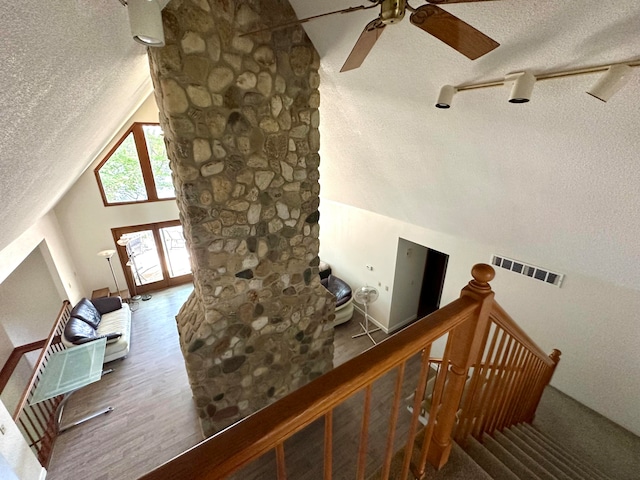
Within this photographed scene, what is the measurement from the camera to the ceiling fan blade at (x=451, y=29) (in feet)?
3.77

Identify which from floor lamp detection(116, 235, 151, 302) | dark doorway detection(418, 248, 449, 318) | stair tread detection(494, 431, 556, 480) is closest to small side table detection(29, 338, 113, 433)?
floor lamp detection(116, 235, 151, 302)

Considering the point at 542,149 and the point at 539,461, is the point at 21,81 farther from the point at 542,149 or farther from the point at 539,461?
the point at 539,461

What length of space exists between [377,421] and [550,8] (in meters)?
4.58

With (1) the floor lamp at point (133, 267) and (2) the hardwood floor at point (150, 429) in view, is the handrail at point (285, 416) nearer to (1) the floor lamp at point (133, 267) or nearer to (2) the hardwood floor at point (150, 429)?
(2) the hardwood floor at point (150, 429)

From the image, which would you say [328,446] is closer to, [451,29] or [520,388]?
[451,29]

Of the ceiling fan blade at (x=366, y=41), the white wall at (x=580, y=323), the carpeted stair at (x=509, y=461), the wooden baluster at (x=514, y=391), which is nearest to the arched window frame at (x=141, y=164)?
the white wall at (x=580, y=323)

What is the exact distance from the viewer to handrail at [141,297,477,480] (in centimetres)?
65

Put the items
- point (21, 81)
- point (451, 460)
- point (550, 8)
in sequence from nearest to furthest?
1. point (21, 81)
2. point (550, 8)
3. point (451, 460)

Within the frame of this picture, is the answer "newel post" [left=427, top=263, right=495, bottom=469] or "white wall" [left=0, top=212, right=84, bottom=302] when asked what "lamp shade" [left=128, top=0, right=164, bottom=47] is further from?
"white wall" [left=0, top=212, right=84, bottom=302]

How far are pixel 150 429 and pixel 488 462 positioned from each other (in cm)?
424

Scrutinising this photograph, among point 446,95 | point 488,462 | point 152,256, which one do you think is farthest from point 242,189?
point 152,256

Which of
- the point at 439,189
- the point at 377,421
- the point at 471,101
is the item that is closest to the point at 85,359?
the point at 377,421

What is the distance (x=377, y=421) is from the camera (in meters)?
3.99

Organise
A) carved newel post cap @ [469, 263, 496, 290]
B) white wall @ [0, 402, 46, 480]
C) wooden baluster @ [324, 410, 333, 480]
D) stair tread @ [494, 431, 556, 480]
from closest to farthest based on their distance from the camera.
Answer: wooden baluster @ [324, 410, 333, 480]
carved newel post cap @ [469, 263, 496, 290]
stair tread @ [494, 431, 556, 480]
white wall @ [0, 402, 46, 480]
